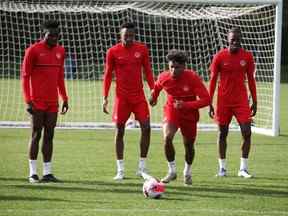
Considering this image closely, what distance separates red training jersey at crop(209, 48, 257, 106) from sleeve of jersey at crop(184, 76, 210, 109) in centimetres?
130

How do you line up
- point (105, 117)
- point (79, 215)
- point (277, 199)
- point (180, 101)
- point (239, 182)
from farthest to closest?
1. point (105, 117)
2. point (239, 182)
3. point (180, 101)
4. point (277, 199)
5. point (79, 215)

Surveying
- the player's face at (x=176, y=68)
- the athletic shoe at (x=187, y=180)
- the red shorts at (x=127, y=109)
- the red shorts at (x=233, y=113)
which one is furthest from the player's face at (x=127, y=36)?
the athletic shoe at (x=187, y=180)

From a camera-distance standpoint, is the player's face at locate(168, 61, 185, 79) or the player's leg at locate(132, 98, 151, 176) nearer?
the player's face at locate(168, 61, 185, 79)

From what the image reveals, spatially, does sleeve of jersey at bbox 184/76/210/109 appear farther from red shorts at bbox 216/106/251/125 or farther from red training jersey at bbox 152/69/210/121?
red shorts at bbox 216/106/251/125

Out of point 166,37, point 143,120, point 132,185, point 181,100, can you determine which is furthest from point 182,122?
point 166,37

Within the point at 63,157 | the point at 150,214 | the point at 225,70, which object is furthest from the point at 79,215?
the point at 63,157

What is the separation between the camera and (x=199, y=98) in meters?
11.1

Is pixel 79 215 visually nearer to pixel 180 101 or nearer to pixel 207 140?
pixel 180 101

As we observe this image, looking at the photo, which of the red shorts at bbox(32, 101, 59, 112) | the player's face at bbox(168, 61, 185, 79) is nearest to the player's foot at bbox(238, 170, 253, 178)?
the player's face at bbox(168, 61, 185, 79)

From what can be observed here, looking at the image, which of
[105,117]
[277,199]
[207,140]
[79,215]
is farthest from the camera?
[105,117]

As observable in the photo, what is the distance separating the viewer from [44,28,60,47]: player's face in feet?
37.4

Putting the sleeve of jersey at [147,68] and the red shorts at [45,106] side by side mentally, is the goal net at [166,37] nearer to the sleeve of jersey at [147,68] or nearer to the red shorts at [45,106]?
the sleeve of jersey at [147,68]

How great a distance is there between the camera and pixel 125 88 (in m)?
12.1

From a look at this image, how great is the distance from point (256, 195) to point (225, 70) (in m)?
2.43
